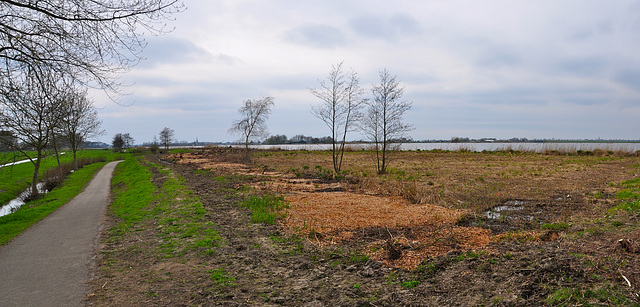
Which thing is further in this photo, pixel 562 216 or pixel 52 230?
pixel 52 230

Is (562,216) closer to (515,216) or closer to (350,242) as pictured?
(515,216)

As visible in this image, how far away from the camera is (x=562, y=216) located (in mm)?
8461

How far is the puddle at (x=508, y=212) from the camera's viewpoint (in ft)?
30.2

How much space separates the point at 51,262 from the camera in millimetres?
6477

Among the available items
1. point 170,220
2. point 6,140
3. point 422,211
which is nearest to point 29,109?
point 6,140

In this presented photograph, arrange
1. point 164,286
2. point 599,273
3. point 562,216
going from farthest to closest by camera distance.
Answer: point 562,216 < point 164,286 < point 599,273

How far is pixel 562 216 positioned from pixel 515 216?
1.13 meters

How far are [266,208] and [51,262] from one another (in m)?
5.64

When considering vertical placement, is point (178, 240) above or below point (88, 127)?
below

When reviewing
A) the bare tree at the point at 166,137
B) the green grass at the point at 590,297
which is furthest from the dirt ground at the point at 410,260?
the bare tree at the point at 166,137

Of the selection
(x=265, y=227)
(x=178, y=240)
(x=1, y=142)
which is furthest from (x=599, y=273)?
(x=1, y=142)

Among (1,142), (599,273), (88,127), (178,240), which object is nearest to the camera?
(599,273)

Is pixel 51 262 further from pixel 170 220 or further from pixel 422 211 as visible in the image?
pixel 422 211

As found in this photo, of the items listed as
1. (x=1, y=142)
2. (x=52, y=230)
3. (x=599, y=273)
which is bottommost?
(x=52, y=230)
